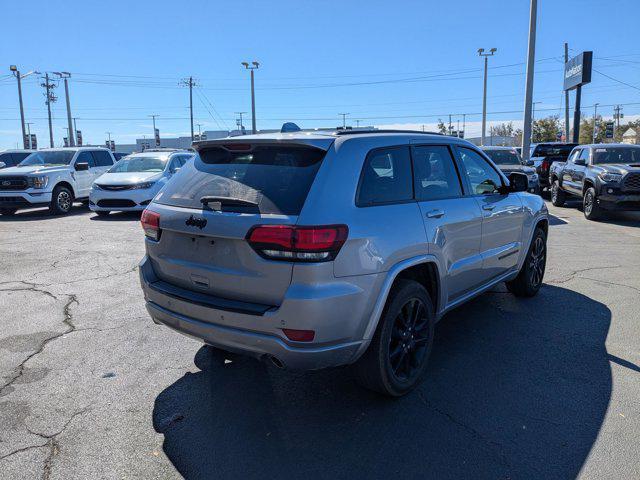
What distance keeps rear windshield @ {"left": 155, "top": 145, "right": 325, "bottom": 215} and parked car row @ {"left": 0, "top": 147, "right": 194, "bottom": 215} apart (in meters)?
10.2

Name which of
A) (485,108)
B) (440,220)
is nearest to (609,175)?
(440,220)

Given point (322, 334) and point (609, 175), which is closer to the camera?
point (322, 334)

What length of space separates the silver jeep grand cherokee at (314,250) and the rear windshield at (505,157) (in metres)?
12.9

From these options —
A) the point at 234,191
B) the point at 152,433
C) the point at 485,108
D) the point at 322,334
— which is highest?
the point at 485,108

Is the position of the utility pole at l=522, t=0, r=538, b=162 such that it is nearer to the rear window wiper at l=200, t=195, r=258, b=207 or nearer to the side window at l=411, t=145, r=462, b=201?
the side window at l=411, t=145, r=462, b=201

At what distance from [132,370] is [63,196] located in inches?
476

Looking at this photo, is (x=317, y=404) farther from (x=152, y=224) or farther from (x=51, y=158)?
(x=51, y=158)

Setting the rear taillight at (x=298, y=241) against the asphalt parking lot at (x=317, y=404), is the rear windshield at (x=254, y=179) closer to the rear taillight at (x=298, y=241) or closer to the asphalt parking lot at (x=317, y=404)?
the rear taillight at (x=298, y=241)

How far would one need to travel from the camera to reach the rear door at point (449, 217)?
3783 millimetres

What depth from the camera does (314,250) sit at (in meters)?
2.86

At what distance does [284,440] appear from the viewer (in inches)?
121

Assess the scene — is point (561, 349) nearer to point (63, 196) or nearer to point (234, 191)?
point (234, 191)

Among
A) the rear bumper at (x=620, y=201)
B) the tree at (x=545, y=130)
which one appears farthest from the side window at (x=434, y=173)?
the tree at (x=545, y=130)

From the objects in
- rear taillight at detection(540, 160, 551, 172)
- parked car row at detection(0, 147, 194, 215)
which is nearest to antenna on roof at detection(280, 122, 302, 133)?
parked car row at detection(0, 147, 194, 215)
